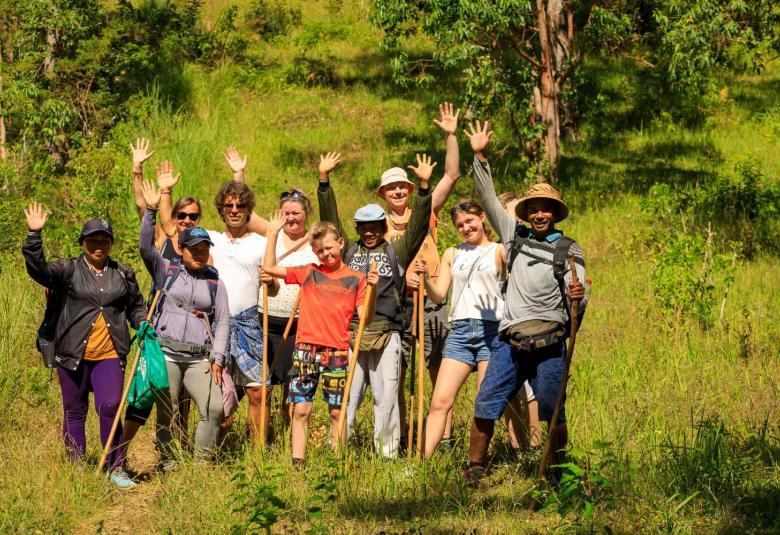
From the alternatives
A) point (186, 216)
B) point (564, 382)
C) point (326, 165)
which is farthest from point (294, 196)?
point (564, 382)

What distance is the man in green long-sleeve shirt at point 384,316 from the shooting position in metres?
6.48

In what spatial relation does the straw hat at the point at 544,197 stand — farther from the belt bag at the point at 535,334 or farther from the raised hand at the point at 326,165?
Answer: the raised hand at the point at 326,165

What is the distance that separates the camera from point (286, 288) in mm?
7141

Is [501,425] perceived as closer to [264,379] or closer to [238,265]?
[264,379]

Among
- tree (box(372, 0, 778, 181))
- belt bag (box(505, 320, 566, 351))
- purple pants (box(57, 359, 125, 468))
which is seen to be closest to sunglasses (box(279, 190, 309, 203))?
purple pants (box(57, 359, 125, 468))

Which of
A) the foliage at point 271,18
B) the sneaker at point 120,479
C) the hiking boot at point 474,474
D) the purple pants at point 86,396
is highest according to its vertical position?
the foliage at point 271,18

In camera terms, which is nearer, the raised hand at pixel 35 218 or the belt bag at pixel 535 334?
the belt bag at pixel 535 334

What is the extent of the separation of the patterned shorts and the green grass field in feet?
1.33

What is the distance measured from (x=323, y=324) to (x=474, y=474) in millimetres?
1321

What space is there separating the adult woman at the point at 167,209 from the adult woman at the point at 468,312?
1629 millimetres

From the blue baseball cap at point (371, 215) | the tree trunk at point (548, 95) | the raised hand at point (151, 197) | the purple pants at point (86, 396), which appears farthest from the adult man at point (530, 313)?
the tree trunk at point (548, 95)

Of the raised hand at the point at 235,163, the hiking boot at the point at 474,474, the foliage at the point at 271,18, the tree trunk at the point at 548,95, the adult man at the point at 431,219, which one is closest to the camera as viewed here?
the hiking boot at the point at 474,474

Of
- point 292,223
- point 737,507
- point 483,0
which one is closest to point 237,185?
point 292,223

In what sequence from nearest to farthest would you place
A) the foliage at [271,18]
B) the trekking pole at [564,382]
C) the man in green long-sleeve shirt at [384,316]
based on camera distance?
the trekking pole at [564,382] → the man in green long-sleeve shirt at [384,316] → the foliage at [271,18]
